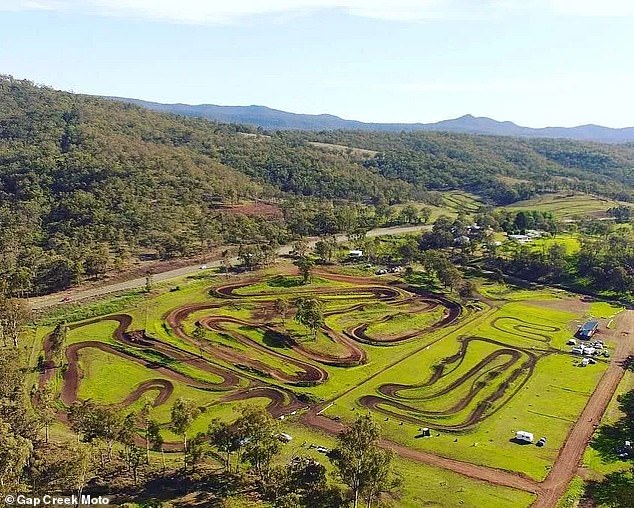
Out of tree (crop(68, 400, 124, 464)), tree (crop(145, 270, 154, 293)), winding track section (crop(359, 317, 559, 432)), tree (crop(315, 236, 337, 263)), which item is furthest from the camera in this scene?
tree (crop(315, 236, 337, 263))

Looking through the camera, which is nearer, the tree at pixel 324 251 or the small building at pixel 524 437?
the small building at pixel 524 437

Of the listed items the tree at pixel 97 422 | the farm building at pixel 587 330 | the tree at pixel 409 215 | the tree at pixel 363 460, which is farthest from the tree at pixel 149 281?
the tree at pixel 409 215

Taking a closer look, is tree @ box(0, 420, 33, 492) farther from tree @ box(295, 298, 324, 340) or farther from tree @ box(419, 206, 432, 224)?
tree @ box(419, 206, 432, 224)

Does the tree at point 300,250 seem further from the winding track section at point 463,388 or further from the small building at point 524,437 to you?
the small building at point 524,437

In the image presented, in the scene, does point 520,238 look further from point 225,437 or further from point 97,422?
point 97,422

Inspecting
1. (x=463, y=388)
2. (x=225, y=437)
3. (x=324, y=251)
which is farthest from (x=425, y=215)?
(x=225, y=437)

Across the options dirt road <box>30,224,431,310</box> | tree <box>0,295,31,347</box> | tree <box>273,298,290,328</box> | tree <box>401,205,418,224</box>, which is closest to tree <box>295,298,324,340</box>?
tree <box>273,298,290,328</box>

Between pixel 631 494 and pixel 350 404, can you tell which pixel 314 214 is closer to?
pixel 350 404
